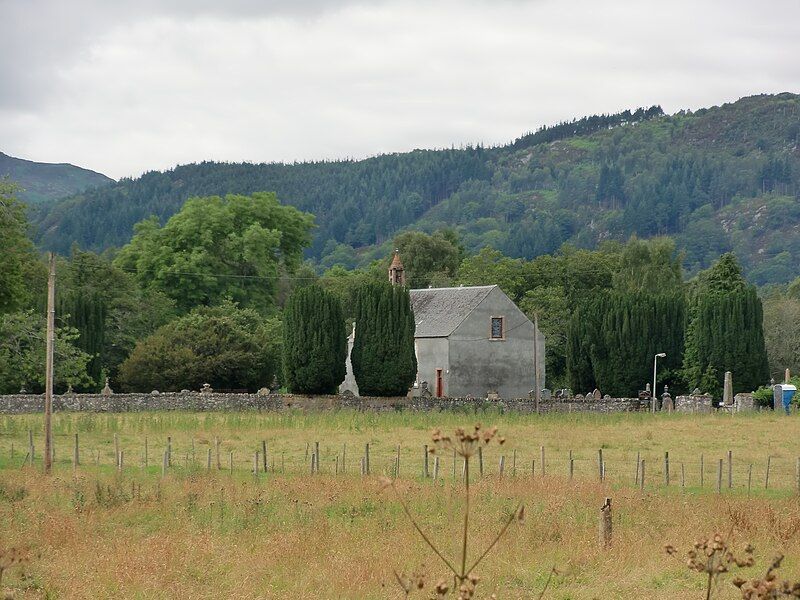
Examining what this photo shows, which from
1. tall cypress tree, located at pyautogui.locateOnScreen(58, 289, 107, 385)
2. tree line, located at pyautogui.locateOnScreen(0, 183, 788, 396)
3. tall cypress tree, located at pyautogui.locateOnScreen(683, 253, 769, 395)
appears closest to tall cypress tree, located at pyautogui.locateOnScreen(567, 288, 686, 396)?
tree line, located at pyautogui.locateOnScreen(0, 183, 788, 396)

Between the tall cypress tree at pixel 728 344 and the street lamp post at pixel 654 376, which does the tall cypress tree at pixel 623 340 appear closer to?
the street lamp post at pixel 654 376

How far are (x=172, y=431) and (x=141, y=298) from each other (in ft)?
123

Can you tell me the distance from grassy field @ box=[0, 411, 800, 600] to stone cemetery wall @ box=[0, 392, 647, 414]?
631 inches

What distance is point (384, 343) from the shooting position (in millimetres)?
61688

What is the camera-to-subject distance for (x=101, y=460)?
3309cm

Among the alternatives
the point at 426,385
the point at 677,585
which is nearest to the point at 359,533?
the point at 677,585

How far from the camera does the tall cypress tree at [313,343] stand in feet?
199

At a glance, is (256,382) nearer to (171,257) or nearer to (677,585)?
(171,257)

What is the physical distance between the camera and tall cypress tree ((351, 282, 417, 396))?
2404 inches

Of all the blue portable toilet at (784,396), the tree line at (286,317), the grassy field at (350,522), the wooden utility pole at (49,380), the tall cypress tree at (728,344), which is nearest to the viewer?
the grassy field at (350,522)

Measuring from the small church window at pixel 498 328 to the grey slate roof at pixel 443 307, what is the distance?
148 centimetres

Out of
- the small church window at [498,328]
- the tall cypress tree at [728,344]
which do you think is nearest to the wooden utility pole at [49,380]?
the small church window at [498,328]

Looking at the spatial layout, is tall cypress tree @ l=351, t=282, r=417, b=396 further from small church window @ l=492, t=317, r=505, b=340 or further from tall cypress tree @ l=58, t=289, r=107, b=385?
tall cypress tree @ l=58, t=289, r=107, b=385

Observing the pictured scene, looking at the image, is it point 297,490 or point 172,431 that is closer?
point 297,490
